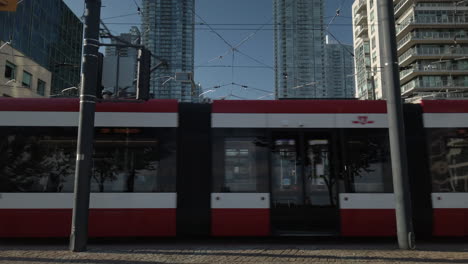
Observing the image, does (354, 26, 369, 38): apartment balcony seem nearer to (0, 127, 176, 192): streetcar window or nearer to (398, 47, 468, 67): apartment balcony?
(398, 47, 468, 67): apartment balcony

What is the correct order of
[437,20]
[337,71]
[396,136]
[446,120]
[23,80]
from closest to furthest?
[396,136] → [446,120] → [337,71] → [23,80] → [437,20]

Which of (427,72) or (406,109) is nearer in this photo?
(406,109)

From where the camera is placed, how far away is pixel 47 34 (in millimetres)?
37594

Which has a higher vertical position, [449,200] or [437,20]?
[437,20]

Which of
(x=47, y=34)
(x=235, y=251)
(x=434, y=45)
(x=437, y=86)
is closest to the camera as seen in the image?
(x=235, y=251)

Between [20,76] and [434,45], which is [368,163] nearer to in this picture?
[20,76]

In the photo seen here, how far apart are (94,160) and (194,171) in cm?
216

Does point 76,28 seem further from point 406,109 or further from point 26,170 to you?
point 406,109

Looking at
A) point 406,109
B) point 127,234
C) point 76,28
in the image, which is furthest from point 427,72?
point 127,234

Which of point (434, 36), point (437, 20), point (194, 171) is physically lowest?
point (194, 171)

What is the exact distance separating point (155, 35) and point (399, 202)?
516 inches

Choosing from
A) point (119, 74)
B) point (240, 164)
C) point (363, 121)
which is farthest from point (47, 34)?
point (363, 121)

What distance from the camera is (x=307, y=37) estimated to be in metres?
18.7

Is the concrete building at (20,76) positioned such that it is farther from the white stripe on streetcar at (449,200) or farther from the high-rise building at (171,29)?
the white stripe on streetcar at (449,200)
